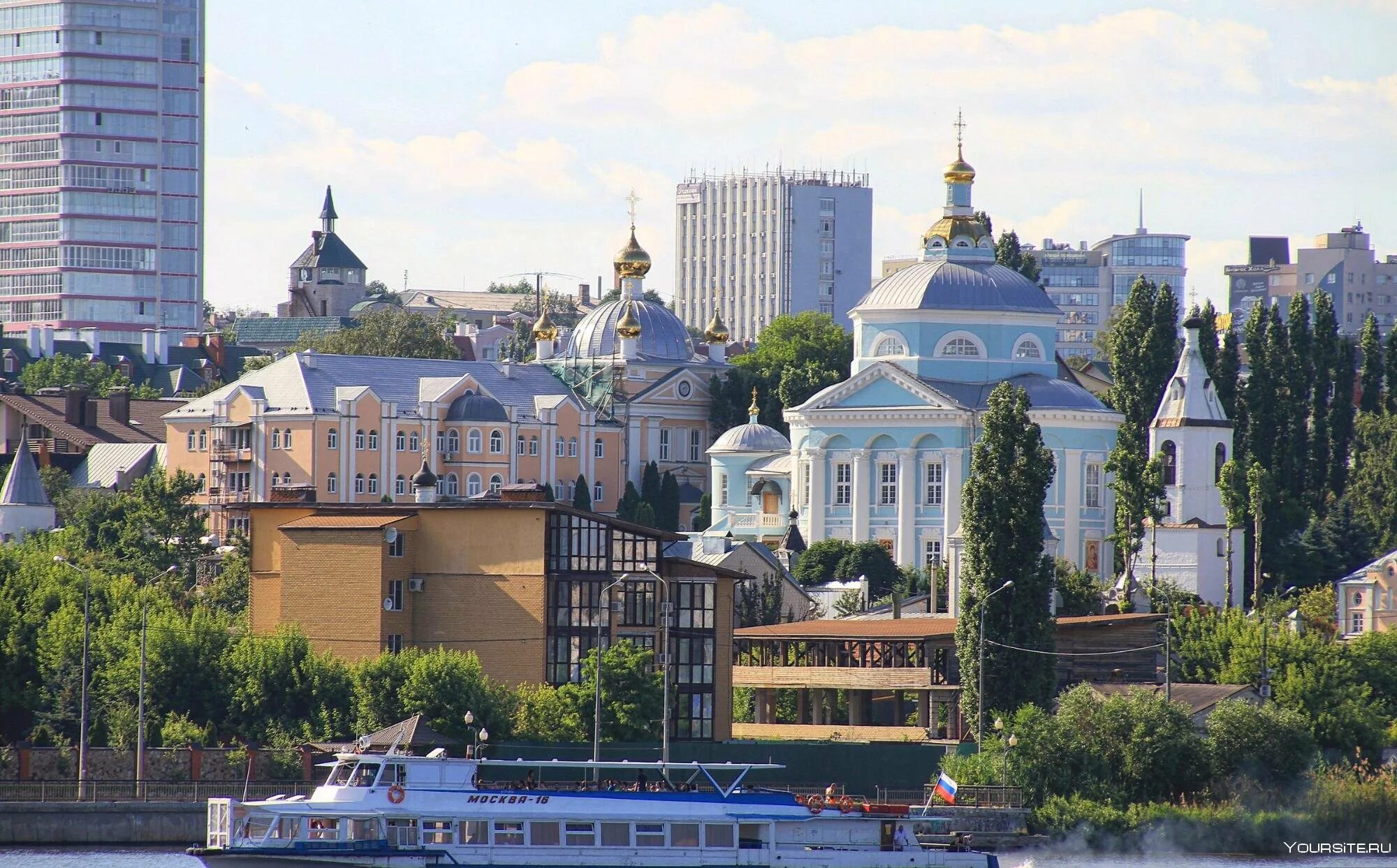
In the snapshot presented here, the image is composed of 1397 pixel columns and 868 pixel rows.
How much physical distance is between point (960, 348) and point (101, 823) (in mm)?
64483

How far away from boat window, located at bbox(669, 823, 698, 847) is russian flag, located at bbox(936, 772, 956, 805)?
6.89 metres

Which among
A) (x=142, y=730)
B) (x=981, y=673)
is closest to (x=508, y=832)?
(x=142, y=730)

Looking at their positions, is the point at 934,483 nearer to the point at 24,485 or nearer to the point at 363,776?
the point at 24,485

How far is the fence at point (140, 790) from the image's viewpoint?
6372 cm

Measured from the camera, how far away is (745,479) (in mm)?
129125

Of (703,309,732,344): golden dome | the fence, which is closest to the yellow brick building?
the fence

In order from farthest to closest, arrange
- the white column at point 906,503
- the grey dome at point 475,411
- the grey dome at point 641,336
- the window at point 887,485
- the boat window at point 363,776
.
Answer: the grey dome at point 641,336 → the grey dome at point 475,411 → the window at point 887,485 → the white column at point 906,503 → the boat window at point 363,776

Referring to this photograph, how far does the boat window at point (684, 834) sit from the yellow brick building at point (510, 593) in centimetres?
1763

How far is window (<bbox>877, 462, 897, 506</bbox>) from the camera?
119 meters

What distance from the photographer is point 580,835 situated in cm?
5656

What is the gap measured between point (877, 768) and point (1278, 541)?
4509 cm

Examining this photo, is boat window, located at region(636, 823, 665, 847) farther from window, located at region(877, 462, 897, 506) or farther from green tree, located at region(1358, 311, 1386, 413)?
green tree, located at region(1358, 311, 1386, 413)

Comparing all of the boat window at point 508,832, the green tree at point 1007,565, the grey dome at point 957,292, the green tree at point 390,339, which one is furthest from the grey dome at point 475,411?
the boat window at point 508,832

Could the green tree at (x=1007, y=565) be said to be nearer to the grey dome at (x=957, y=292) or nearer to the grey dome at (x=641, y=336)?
the grey dome at (x=957, y=292)
